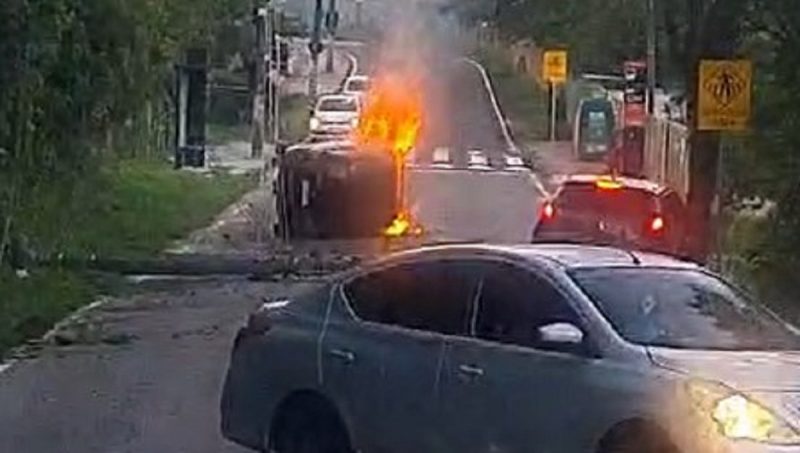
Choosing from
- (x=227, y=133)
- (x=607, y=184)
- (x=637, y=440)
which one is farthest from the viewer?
(x=227, y=133)

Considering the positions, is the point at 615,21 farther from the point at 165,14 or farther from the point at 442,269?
the point at 442,269

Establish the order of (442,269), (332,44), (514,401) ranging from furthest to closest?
(332,44), (442,269), (514,401)

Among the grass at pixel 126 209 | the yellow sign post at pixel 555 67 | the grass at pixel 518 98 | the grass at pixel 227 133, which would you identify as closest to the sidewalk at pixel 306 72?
the grass at pixel 518 98

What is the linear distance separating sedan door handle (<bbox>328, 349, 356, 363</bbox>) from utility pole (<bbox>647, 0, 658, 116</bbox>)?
23.1 m

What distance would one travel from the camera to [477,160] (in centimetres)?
6744

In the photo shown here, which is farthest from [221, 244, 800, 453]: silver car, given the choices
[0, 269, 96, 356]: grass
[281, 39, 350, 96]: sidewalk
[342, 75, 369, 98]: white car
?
[281, 39, 350, 96]: sidewalk

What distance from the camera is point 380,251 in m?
36.2

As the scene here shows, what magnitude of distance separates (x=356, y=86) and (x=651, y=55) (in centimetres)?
4011

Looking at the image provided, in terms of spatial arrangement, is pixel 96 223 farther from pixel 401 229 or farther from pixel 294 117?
pixel 294 117

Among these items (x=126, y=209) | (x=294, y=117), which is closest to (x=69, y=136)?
(x=126, y=209)

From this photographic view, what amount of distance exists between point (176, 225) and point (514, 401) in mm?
28936

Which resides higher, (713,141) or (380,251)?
(713,141)

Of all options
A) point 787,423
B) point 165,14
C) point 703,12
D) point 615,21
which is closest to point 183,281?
point 165,14

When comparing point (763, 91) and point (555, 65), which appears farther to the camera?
point (555, 65)
